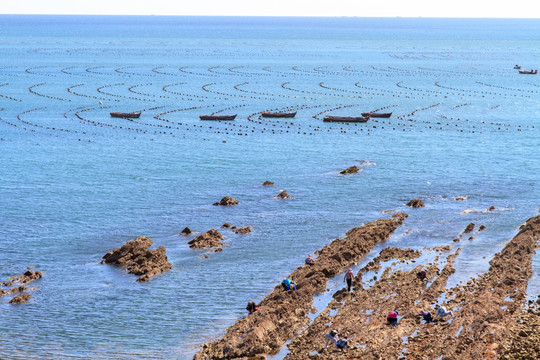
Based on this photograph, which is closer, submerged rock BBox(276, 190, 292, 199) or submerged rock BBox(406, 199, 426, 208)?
submerged rock BBox(406, 199, 426, 208)

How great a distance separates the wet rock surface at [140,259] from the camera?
163ft

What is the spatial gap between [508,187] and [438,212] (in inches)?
563

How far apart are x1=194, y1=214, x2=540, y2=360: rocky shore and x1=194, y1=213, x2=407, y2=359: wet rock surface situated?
0.19 ft

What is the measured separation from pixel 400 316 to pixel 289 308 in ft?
20.8

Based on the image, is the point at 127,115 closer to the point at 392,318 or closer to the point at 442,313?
the point at 392,318

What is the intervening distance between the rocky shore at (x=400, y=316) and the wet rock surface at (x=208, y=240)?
876 centimetres

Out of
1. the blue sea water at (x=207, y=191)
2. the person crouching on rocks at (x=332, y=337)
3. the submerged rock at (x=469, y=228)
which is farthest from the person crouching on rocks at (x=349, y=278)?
the submerged rock at (x=469, y=228)

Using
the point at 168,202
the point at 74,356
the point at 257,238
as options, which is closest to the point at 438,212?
the point at 257,238

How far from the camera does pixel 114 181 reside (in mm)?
77188

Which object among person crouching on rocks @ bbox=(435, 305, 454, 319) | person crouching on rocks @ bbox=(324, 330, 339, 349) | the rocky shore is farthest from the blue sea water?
person crouching on rocks @ bbox=(435, 305, 454, 319)

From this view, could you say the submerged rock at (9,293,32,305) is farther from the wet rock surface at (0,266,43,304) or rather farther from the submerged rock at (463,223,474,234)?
the submerged rock at (463,223,474,234)

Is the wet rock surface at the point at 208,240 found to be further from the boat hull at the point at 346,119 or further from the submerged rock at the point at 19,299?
the boat hull at the point at 346,119

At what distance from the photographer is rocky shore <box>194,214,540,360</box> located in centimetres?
3634

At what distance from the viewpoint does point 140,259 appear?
51.0m
